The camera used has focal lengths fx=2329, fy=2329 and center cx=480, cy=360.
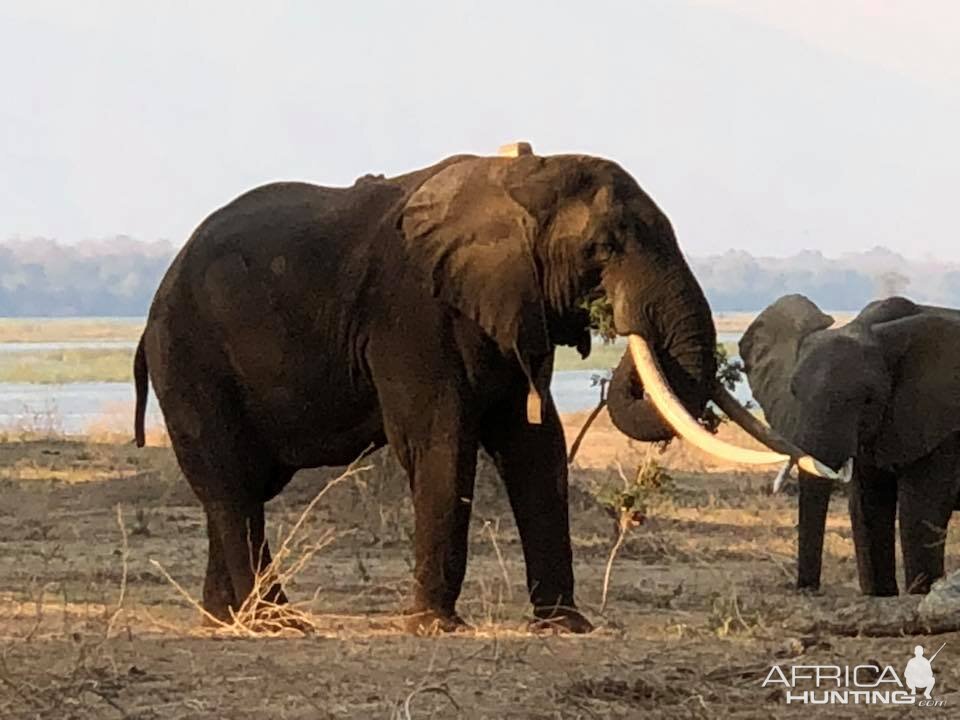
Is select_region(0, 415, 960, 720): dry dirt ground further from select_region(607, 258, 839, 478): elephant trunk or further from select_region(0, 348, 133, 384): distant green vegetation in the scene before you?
select_region(0, 348, 133, 384): distant green vegetation

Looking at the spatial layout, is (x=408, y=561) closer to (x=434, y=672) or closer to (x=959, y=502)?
A: (x=959, y=502)

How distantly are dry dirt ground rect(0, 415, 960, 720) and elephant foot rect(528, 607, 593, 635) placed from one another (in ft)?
0.39

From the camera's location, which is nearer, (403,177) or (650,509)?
(403,177)

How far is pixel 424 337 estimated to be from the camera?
30.3ft

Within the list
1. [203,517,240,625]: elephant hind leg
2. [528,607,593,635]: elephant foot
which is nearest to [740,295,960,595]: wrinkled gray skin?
[528,607,593,635]: elephant foot

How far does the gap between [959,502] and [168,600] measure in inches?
179

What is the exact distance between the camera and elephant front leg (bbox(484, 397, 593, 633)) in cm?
952

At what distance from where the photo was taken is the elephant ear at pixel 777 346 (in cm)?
1500

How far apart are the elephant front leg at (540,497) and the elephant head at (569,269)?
0.33m

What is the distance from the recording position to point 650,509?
15.9m

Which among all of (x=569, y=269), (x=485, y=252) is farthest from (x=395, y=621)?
(x=569, y=269)

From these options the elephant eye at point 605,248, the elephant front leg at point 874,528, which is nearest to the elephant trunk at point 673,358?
the elephant eye at point 605,248

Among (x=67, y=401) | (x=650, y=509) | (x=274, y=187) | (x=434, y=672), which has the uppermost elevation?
Result: (x=274, y=187)

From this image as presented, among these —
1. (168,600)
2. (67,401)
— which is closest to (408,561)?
(168,600)
